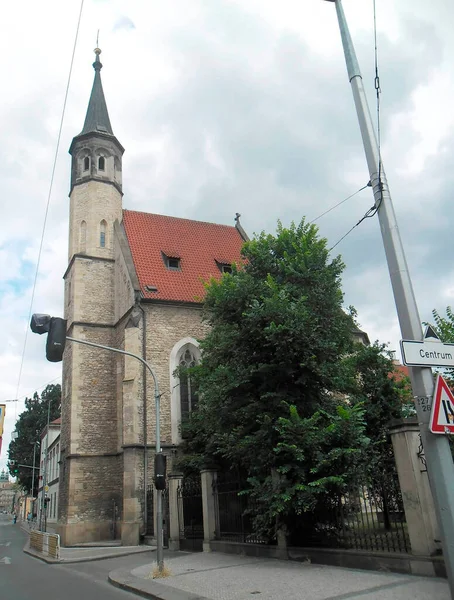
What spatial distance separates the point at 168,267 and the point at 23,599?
61.3 feet

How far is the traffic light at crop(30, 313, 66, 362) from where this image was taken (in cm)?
945

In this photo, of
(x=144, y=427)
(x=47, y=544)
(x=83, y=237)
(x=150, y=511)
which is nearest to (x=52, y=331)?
(x=47, y=544)

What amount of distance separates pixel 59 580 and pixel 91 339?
Answer: 1440cm

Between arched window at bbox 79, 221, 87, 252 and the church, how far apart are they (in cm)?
5


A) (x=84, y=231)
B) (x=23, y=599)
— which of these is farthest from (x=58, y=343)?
(x=84, y=231)

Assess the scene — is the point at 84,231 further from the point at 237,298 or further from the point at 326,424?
the point at 326,424

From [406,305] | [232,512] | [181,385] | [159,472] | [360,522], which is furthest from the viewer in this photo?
[181,385]

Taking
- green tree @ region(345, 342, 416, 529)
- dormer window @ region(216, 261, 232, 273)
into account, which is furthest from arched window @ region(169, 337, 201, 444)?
green tree @ region(345, 342, 416, 529)

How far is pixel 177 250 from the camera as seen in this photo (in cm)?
2744

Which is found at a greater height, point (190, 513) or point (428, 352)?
point (428, 352)

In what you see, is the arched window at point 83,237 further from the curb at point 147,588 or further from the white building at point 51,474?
the curb at point 147,588

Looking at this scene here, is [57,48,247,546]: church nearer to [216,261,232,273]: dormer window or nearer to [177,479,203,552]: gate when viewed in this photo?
[216,261,232,273]: dormer window

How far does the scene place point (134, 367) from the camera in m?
21.8

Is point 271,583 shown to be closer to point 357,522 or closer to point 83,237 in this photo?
point 357,522
